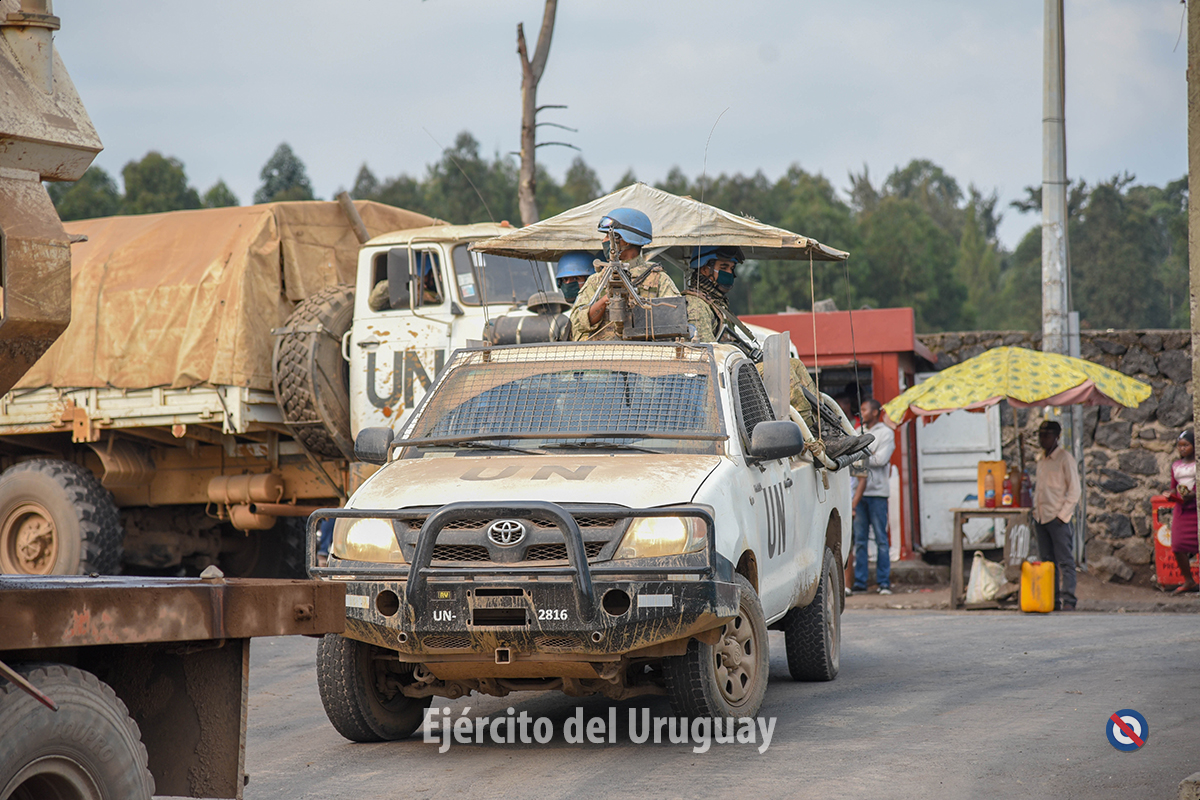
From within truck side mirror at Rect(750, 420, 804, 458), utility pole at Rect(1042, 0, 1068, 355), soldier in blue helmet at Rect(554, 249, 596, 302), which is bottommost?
truck side mirror at Rect(750, 420, 804, 458)

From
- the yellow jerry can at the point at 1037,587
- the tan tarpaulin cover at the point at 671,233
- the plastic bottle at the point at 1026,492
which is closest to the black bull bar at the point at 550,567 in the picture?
the tan tarpaulin cover at the point at 671,233

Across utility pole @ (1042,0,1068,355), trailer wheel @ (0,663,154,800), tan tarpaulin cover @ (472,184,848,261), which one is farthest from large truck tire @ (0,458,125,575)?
utility pole @ (1042,0,1068,355)

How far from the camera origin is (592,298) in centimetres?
821

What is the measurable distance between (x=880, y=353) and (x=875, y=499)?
220cm

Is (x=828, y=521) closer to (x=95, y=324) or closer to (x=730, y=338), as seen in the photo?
(x=730, y=338)

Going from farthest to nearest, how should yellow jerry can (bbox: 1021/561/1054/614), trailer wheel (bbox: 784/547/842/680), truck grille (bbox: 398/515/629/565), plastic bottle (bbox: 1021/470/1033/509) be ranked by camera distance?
plastic bottle (bbox: 1021/470/1033/509), yellow jerry can (bbox: 1021/561/1054/614), trailer wheel (bbox: 784/547/842/680), truck grille (bbox: 398/515/629/565)

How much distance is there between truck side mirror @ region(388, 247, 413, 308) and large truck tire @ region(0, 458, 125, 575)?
11.4 ft

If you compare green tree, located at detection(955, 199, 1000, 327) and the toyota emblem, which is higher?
green tree, located at detection(955, 199, 1000, 327)

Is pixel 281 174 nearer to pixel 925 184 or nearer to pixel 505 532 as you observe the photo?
pixel 925 184

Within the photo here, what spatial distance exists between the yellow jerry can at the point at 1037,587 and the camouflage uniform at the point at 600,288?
637cm

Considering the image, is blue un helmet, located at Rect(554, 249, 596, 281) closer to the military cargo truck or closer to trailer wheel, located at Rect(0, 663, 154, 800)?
the military cargo truck

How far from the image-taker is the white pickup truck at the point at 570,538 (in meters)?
5.89

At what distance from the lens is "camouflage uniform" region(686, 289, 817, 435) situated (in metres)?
8.72

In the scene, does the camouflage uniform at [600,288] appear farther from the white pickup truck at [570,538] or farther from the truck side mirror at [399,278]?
the truck side mirror at [399,278]
